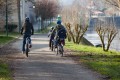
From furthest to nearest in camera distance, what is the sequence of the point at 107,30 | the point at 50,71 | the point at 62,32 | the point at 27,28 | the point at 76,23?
the point at 76,23 → the point at 107,30 → the point at 62,32 → the point at 27,28 → the point at 50,71

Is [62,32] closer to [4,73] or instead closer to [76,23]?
[4,73]

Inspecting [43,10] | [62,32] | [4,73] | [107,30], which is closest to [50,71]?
[4,73]

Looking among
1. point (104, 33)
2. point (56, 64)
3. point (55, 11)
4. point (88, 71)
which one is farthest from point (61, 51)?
point (55, 11)

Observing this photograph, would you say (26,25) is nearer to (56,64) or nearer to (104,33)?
(56,64)

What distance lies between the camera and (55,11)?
7938cm

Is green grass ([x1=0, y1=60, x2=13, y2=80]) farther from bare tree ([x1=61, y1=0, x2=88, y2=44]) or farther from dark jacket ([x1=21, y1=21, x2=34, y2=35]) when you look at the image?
bare tree ([x1=61, y1=0, x2=88, y2=44])

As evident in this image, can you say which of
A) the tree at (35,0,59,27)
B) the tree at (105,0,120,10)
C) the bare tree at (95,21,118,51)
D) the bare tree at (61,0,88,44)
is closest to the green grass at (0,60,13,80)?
the tree at (105,0,120,10)

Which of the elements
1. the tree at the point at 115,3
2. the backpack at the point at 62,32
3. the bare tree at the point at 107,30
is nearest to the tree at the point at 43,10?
the bare tree at the point at 107,30

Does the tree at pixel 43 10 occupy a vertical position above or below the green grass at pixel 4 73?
below

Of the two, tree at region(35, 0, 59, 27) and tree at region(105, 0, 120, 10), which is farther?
tree at region(35, 0, 59, 27)

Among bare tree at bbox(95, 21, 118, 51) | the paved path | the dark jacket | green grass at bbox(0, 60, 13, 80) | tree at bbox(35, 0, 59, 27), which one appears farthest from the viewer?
tree at bbox(35, 0, 59, 27)

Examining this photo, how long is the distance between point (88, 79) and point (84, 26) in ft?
72.3

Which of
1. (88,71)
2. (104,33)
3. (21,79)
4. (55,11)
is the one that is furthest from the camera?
(55,11)

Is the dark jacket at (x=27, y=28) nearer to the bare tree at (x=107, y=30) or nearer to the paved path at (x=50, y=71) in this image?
the paved path at (x=50, y=71)
